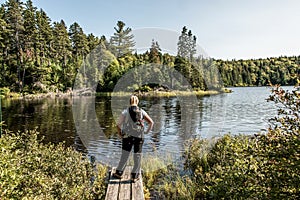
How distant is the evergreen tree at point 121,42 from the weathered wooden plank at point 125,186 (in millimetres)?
52040

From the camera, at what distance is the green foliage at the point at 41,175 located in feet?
13.1

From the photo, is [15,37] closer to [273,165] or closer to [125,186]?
[125,186]

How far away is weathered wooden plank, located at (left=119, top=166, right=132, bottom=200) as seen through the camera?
5.04 m

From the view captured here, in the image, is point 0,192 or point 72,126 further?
point 72,126

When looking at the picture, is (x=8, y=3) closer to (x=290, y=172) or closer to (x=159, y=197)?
(x=159, y=197)

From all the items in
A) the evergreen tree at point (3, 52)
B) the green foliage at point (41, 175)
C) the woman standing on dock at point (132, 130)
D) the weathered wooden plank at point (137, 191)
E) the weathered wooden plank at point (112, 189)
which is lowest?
the weathered wooden plank at point (112, 189)

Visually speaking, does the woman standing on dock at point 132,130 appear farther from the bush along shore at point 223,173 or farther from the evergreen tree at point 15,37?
the evergreen tree at point 15,37

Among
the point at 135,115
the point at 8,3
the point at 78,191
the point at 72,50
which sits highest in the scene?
the point at 8,3

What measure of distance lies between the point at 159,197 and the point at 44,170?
10.6 feet

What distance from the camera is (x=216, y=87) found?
76.1m

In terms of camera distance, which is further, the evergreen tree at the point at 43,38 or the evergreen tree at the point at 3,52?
the evergreen tree at the point at 43,38

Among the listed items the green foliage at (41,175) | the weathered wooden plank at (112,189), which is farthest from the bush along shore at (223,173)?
the weathered wooden plank at (112,189)

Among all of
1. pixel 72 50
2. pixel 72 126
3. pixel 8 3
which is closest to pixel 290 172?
pixel 72 126

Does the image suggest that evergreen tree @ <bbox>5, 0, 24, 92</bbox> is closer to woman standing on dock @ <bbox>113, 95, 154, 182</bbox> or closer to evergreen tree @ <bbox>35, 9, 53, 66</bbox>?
evergreen tree @ <bbox>35, 9, 53, 66</bbox>
